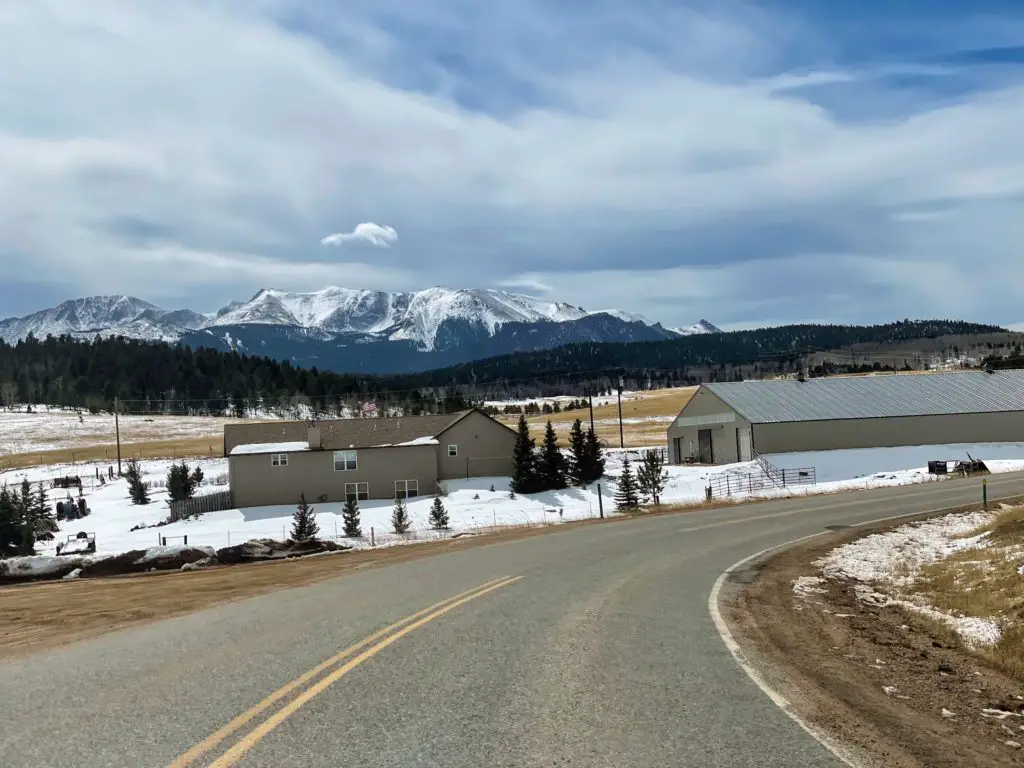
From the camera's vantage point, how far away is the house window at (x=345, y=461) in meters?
67.0

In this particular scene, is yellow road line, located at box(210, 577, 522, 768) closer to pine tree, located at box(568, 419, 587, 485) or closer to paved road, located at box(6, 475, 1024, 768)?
paved road, located at box(6, 475, 1024, 768)

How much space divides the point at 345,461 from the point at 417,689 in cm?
6092

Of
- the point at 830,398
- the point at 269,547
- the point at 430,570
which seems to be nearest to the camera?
the point at 430,570

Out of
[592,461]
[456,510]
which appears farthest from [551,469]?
[456,510]

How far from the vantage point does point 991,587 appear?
1367 cm

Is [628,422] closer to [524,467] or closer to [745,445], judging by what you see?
[745,445]

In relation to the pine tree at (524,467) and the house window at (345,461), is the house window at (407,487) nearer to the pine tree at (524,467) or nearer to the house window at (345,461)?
the house window at (345,461)

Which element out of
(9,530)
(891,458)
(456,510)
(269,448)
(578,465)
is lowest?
(456,510)

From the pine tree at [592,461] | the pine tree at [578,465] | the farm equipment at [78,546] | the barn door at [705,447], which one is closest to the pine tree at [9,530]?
the farm equipment at [78,546]

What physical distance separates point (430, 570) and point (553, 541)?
7358mm

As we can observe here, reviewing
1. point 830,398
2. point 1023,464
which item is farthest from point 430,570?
point 830,398

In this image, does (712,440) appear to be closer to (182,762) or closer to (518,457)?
(518,457)

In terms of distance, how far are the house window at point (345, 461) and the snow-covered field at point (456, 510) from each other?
3.56 metres

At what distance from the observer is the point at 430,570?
60.3ft
